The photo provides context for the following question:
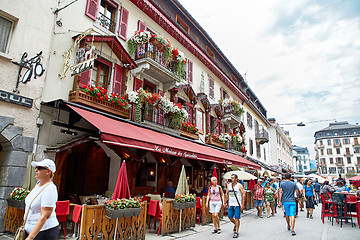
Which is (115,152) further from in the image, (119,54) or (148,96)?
(119,54)

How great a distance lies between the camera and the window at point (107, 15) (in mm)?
10719

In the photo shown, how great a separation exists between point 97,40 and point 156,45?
11.6 ft

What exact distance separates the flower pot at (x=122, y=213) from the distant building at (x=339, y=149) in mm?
85107

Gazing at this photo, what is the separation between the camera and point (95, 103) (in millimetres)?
8766

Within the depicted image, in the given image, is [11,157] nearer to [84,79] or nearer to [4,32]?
[84,79]

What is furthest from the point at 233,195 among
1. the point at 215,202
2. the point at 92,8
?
the point at 92,8

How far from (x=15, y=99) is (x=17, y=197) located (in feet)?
9.28

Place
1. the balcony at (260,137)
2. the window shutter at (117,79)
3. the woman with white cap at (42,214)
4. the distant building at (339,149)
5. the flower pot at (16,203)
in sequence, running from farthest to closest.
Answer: the distant building at (339,149) < the balcony at (260,137) < the window shutter at (117,79) < the flower pot at (16,203) < the woman with white cap at (42,214)

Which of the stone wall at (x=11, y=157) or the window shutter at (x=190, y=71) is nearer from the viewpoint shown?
the stone wall at (x=11, y=157)

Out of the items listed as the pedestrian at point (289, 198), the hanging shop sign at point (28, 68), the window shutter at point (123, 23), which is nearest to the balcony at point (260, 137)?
the pedestrian at point (289, 198)

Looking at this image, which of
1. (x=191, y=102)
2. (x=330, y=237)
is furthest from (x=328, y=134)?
(x=330, y=237)

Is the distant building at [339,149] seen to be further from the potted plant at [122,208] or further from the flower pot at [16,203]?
the flower pot at [16,203]

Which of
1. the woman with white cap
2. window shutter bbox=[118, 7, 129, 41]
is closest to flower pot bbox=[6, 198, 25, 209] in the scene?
the woman with white cap

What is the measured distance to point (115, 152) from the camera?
10.0m
